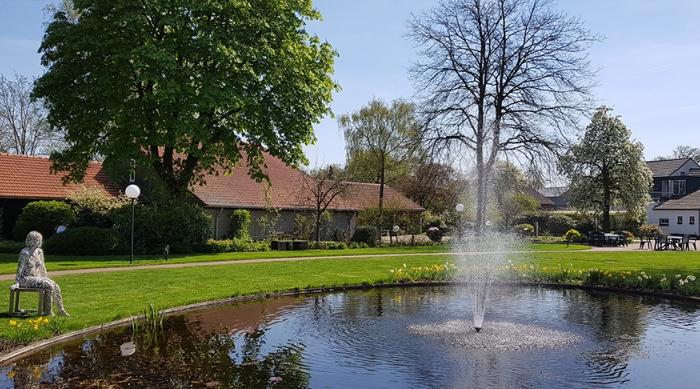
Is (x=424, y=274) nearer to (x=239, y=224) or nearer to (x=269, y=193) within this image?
(x=239, y=224)

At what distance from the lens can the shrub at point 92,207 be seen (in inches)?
1109

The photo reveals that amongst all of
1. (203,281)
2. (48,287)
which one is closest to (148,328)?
(48,287)

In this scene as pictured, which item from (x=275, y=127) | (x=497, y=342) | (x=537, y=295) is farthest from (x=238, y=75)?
(x=497, y=342)

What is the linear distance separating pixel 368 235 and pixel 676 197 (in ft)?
176

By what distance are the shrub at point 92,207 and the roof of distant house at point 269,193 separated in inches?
180

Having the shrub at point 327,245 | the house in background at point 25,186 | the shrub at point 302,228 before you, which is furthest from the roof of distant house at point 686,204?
the house in background at point 25,186

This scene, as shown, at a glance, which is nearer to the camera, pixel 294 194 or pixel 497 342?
pixel 497 342

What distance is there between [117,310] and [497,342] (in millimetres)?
8016

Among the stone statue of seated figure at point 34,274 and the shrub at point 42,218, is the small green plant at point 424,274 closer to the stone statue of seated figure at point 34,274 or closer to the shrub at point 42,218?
the stone statue of seated figure at point 34,274

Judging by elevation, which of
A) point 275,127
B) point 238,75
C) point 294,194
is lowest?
point 294,194

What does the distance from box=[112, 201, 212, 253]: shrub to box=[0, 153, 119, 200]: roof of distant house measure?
21.3 ft

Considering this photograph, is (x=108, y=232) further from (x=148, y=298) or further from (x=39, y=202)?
(x=148, y=298)

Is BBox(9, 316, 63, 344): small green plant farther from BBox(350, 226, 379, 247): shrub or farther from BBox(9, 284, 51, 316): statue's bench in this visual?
BBox(350, 226, 379, 247): shrub

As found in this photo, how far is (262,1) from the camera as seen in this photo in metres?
26.5
